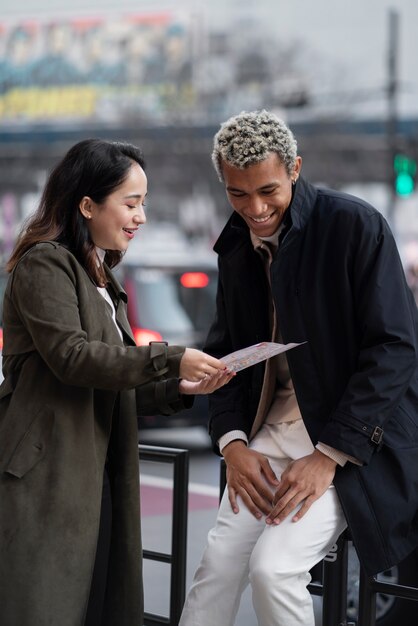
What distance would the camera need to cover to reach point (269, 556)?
3.01 metres

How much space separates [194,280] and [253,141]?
688 cm

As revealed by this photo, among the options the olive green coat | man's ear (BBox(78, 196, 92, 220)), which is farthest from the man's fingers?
man's ear (BBox(78, 196, 92, 220))

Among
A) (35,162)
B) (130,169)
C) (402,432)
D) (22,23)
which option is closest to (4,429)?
(130,169)

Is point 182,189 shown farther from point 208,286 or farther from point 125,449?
point 125,449

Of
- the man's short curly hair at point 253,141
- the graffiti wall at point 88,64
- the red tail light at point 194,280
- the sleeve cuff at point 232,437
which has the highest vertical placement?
the graffiti wall at point 88,64

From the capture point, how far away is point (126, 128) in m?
44.4

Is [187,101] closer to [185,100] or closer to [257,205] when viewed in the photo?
[185,100]

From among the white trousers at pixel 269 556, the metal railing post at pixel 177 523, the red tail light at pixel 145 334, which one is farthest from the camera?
the red tail light at pixel 145 334

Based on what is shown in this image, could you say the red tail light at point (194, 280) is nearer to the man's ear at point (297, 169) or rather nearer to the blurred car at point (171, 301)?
the blurred car at point (171, 301)

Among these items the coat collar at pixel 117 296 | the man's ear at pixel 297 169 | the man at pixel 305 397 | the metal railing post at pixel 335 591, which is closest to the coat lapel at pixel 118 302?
the coat collar at pixel 117 296

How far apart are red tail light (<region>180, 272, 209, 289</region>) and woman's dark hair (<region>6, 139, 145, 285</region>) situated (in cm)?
691

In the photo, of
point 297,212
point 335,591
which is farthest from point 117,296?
point 335,591

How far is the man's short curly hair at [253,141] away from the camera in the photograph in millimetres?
3193

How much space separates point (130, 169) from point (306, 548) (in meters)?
1.24
